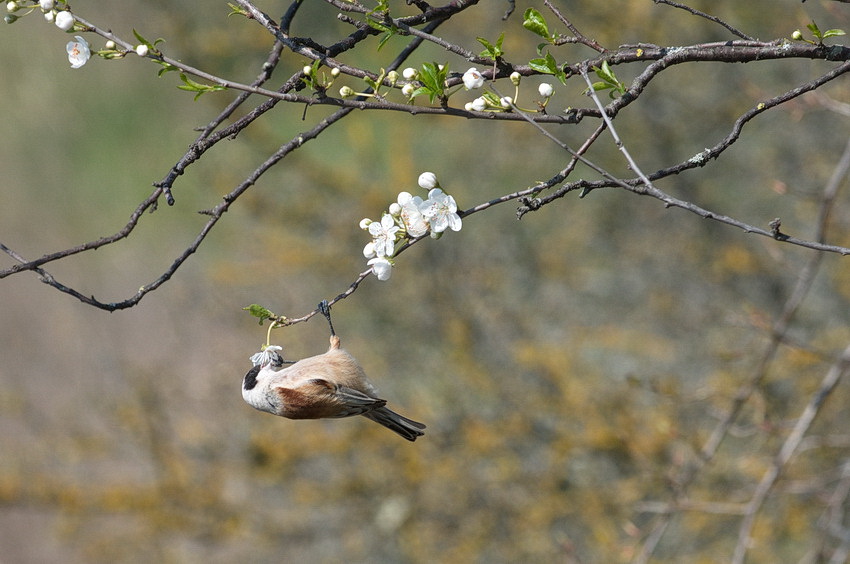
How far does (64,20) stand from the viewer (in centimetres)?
184

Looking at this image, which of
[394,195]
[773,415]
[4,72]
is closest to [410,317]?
[394,195]

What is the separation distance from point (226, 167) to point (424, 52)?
339cm

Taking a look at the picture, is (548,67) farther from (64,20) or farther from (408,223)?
(64,20)

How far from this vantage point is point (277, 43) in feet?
7.07

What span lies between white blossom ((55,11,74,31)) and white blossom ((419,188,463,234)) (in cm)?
86

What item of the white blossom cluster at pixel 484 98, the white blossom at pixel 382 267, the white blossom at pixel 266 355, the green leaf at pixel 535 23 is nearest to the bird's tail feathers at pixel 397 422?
the white blossom at pixel 266 355

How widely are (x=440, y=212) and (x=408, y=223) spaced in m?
0.08

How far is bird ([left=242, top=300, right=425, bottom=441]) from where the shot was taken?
2338mm

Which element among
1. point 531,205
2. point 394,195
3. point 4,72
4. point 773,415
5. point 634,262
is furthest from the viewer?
point 4,72

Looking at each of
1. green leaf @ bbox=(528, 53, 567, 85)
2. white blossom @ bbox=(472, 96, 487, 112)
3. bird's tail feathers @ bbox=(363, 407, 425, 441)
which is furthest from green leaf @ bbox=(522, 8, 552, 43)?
bird's tail feathers @ bbox=(363, 407, 425, 441)

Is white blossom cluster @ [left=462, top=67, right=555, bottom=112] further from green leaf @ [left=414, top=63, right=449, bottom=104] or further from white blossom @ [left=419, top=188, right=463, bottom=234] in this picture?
white blossom @ [left=419, top=188, right=463, bottom=234]

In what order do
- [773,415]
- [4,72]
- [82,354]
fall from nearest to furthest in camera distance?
[773,415] → [82,354] → [4,72]

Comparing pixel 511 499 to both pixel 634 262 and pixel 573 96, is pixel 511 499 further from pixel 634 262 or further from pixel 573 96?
pixel 573 96

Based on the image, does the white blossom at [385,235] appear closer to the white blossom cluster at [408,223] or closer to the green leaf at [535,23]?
Answer: the white blossom cluster at [408,223]
